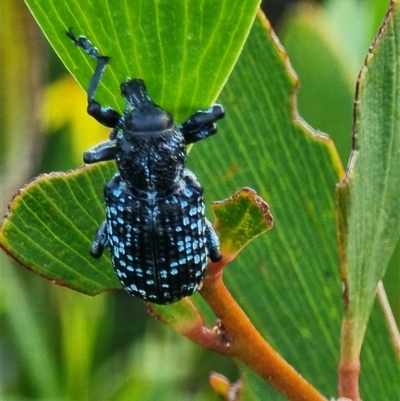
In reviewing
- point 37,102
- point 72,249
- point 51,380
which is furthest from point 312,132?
Result: point 51,380

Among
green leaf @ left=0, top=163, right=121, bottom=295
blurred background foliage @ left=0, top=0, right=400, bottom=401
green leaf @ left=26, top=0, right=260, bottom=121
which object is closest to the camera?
green leaf @ left=26, top=0, right=260, bottom=121

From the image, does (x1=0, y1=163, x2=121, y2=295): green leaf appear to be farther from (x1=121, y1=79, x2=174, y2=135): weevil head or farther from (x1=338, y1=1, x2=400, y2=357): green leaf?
(x1=338, y1=1, x2=400, y2=357): green leaf

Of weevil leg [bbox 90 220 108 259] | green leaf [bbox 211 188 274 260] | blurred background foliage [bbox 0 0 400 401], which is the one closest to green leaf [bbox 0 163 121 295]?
weevil leg [bbox 90 220 108 259]

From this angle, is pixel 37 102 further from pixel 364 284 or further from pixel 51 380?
pixel 364 284

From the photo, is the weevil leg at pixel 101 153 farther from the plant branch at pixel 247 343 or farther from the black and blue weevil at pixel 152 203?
the plant branch at pixel 247 343

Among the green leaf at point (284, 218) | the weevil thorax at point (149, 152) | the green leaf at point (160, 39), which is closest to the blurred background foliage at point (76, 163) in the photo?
the green leaf at point (284, 218)

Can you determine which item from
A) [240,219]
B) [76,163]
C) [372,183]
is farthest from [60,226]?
[76,163]

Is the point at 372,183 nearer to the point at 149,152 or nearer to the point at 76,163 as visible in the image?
the point at 149,152
